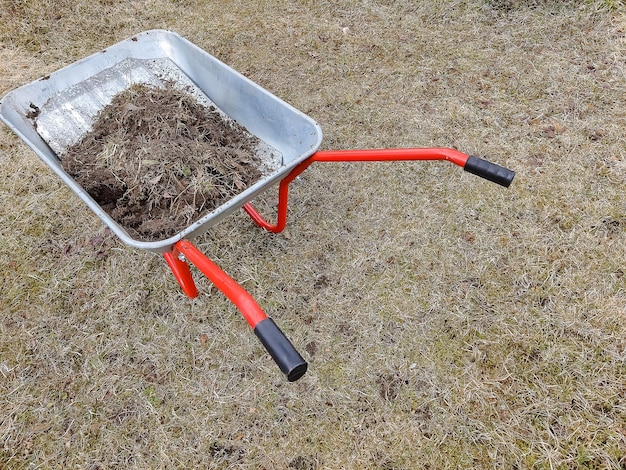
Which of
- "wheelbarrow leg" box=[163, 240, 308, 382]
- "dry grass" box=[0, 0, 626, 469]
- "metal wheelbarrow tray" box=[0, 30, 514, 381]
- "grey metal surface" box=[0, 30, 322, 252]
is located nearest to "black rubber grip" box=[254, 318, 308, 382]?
"wheelbarrow leg" box=[163, 240, 308, 382]

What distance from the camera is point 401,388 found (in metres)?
2.13

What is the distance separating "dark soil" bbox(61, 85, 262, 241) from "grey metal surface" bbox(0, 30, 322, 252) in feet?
0.37

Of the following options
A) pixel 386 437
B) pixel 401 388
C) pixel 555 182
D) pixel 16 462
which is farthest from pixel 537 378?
pixel 16 462

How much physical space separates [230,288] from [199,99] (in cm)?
150

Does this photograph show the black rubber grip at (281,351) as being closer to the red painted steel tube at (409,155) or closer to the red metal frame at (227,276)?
the red metal frame at (227,276)

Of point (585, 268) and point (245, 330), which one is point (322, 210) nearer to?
point (245, 330)

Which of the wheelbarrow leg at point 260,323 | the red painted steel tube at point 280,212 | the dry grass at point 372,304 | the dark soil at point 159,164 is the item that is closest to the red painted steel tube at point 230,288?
the wheelbarrow leg at point 260,323

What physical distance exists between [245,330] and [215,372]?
10.1 inches

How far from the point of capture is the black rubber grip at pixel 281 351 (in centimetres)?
111

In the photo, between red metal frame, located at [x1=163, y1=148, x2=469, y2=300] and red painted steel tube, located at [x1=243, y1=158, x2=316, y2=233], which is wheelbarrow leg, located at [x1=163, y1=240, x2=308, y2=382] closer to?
red metal frame, located at [x1=163, y1=148, x2=469, y2=300]

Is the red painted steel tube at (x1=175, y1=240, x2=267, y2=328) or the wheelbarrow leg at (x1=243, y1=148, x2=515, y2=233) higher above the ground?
the wheelbarrow leg at (x1=243, y1=148, x2=515, y2=233)

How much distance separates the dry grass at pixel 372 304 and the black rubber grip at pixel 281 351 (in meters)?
1.04

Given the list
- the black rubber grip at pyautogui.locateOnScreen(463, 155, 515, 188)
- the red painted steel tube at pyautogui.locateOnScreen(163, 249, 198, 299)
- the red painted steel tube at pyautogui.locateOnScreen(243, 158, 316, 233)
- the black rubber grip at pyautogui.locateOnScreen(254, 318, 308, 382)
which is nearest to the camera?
the black rubber grip at pyautogui.locateOnScreen(254, 318, 308, 382)

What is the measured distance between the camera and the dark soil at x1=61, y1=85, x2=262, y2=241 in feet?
6.20
